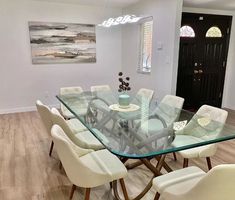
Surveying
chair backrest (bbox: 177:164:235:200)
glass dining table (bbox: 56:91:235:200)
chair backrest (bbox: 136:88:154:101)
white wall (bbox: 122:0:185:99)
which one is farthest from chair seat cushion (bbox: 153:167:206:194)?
white wall (bbox: 122:0:185:99)

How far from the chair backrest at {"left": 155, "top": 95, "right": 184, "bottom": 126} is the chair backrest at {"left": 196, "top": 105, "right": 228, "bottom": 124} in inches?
11.5

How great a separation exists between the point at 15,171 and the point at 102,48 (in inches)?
151

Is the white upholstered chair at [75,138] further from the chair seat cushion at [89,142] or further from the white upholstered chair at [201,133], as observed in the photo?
the white upholstered chair at [201,133]

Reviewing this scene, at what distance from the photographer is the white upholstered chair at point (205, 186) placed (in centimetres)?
110

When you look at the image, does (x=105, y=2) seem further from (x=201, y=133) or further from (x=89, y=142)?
(x=201, y=133)

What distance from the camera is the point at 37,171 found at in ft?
8.29

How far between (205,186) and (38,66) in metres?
4.67

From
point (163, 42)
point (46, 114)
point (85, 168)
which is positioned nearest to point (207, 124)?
point (85, 168)

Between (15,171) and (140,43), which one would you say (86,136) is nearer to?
(15,171)

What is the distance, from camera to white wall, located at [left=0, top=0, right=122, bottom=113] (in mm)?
4652

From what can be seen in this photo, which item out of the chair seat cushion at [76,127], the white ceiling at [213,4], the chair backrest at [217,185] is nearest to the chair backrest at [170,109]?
the chair seat cushion at [76,127]

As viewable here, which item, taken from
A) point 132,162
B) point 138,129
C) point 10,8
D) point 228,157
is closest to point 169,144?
point 138,129

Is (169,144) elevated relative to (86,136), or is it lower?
elevated

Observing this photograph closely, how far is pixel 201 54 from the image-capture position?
16.3 ft
